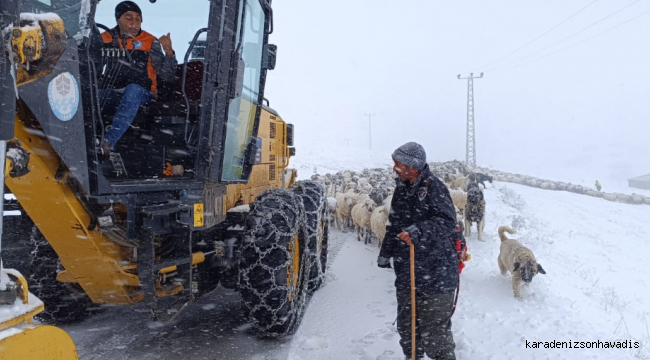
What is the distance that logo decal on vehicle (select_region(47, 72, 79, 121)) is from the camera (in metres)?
2.31

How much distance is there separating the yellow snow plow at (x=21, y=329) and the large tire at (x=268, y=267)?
2346 millimetres

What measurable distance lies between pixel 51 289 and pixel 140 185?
2.06 metres

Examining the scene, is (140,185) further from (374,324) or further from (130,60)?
(374,324)

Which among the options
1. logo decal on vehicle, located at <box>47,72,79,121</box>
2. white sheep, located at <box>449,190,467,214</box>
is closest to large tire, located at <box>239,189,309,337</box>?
logo decal on vehicle, located at <box>47,72,79,121</box>

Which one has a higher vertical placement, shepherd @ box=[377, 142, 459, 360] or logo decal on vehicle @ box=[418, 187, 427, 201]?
logo decal on vehicle @ box=[418, 187, 427, 201]

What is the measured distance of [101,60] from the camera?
12.1 ft

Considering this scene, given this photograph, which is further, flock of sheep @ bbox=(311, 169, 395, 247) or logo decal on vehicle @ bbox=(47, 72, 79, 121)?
flock of sheep @ bbox=(311, 169, 395, 247)

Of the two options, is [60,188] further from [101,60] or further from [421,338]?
[421,338]

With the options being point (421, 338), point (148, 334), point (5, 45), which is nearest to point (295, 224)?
point (421, 338)

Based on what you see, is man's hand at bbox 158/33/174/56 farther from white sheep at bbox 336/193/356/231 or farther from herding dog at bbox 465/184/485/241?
white sheep at bbox 336/193/356/231

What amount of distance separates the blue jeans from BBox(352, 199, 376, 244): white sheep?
720 cm

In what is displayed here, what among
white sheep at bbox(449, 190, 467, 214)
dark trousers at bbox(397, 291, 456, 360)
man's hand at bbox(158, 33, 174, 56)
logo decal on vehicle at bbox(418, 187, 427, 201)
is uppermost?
man's hand at bbox(158, 33, 174, 56)

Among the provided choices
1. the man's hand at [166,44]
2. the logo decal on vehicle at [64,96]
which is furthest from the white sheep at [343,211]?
the logo decal on vehicle at [64,96]

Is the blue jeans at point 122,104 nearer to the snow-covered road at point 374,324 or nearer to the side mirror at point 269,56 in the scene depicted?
the side mirror at point 269,56
